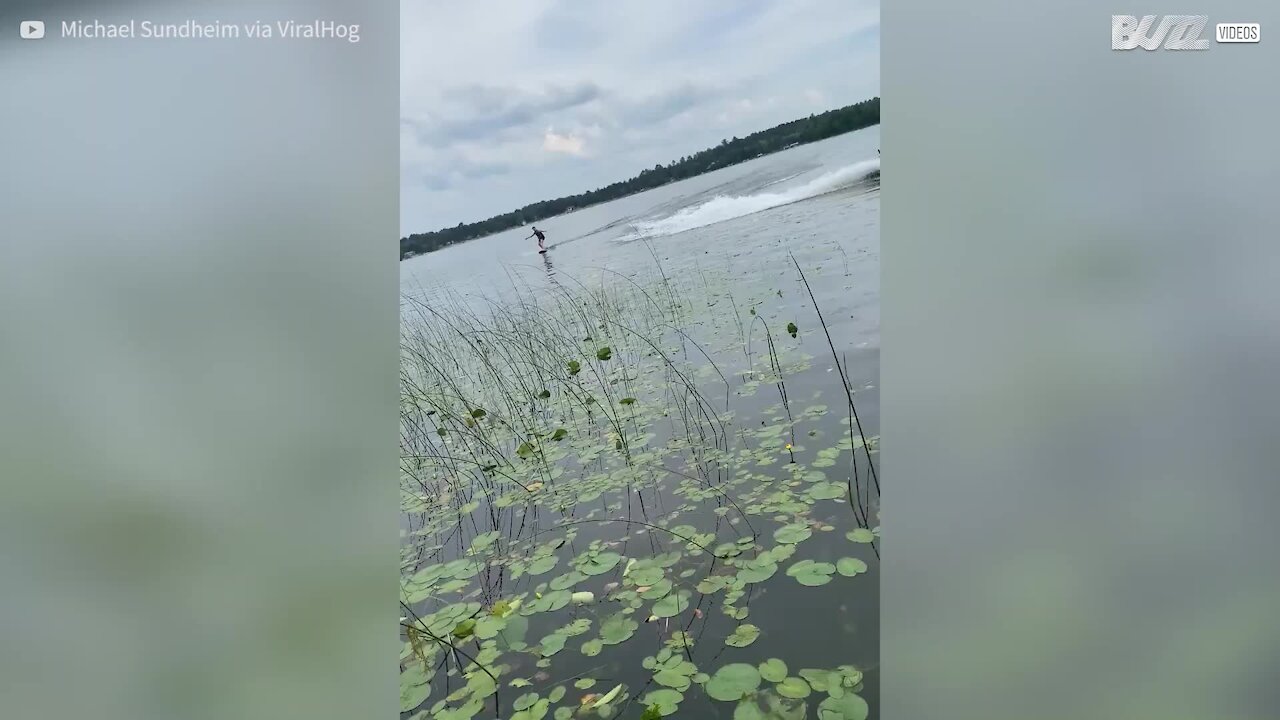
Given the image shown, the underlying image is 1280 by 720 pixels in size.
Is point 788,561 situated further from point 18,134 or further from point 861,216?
point 18,134

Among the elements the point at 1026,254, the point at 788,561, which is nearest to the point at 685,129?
the point at 1026,254

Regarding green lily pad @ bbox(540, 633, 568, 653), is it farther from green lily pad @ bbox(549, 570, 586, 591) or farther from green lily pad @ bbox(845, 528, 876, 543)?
green lily pad @ bbox(845, 528, 876, 543)

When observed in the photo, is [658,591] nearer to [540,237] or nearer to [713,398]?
[713,398]

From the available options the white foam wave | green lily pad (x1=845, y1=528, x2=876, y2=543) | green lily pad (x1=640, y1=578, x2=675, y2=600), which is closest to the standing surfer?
the white foam wave

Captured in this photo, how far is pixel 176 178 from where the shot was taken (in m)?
1.07

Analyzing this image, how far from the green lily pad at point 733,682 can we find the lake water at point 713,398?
1 centimetres

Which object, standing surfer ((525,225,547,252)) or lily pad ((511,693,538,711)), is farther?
standing surfer ((525,225,547,252))

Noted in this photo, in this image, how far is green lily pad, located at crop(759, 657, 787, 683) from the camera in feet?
3.52

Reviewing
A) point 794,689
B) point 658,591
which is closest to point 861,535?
point 794,689

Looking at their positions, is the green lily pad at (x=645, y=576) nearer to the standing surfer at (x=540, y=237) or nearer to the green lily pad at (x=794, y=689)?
the green lily pad at (x=794, y=689)

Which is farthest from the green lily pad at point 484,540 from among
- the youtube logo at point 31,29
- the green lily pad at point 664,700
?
the youtube logo at point 31,29

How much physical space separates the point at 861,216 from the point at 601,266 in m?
0.54

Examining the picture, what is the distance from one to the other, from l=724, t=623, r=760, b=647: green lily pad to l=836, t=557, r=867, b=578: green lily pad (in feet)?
0.67

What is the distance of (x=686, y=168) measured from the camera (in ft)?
3.83
